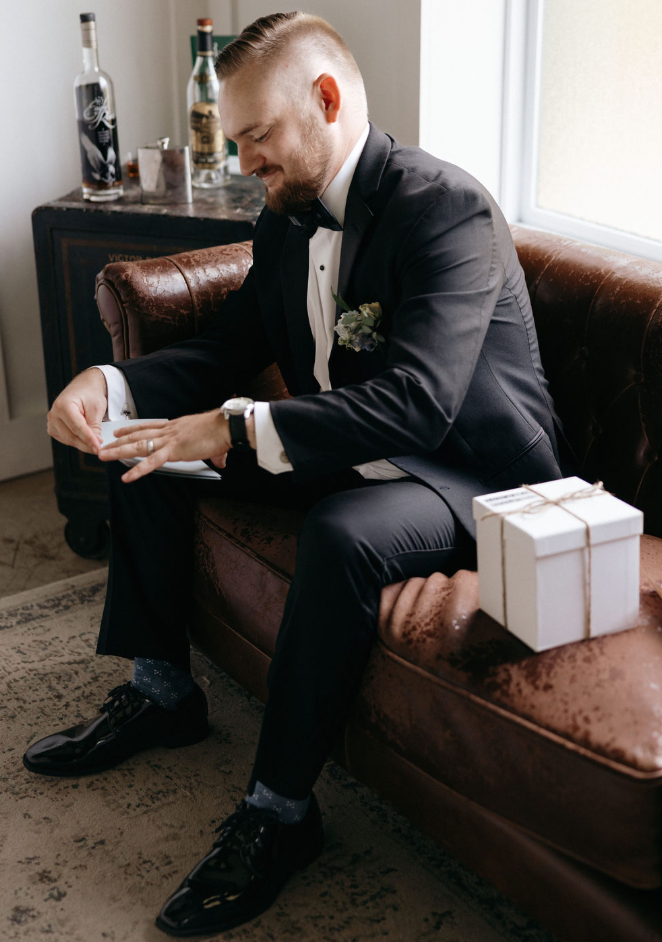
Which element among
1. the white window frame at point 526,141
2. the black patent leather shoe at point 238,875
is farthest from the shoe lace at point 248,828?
the white window frame at point 526,141

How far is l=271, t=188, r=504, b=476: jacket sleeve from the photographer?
130cm

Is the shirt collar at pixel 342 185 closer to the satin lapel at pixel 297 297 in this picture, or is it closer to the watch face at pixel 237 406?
the satin lapel at pixel 297 297

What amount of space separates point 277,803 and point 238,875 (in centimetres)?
11

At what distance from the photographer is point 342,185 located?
1535 mm

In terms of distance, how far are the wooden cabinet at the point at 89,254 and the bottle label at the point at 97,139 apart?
0.21 feet

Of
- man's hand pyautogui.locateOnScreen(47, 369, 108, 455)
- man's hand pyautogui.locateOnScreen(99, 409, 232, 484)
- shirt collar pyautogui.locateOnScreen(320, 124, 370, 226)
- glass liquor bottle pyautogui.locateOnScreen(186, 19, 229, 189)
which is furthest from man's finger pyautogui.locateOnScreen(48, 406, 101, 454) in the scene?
glass liquor bottle pyautogui.locateOnScreen(186, 19, 229, 189)

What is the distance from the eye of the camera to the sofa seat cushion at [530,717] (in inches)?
40.1

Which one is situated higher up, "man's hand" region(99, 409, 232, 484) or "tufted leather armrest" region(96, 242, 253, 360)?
"tufted leather armrest" region(96, 242, 253, 360)

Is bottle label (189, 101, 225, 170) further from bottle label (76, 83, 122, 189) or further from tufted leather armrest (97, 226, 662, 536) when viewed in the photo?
tufted leather armrest (97, 226, 662, 536)

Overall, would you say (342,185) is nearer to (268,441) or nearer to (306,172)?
(306,172)

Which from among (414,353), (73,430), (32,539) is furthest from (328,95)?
(32,539)

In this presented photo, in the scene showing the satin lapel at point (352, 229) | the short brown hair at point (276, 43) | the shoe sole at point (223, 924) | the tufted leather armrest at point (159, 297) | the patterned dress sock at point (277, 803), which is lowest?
the shoe sole at point (223, 924)

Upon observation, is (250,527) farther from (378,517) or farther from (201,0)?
(201,0)

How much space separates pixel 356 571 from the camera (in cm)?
127
